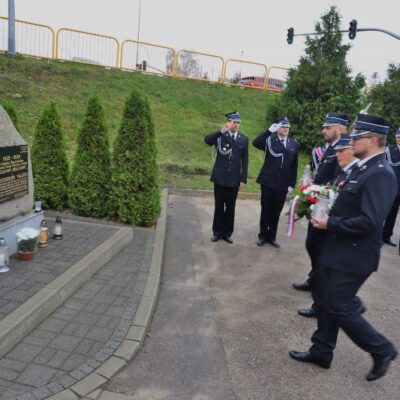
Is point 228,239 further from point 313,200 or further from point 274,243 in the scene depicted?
point 313,200

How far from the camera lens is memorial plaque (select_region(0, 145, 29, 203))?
4805mm

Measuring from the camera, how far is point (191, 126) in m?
14.5

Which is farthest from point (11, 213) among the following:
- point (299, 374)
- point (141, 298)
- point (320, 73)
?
point (320, 73)

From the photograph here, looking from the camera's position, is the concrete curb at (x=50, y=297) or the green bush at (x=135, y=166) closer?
the concrete curb at (x=50, y=297)

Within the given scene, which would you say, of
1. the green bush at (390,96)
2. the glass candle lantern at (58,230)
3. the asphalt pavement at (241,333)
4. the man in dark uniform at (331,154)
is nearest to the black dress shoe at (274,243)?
the asphalt pavement at (241,333)

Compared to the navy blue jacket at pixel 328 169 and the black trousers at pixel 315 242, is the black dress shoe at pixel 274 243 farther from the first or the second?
the black trousers at pixel 315 242

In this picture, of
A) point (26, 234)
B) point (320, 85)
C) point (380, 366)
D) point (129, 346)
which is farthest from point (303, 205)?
point (320, 85)

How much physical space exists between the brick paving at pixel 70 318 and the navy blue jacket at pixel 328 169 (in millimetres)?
2409

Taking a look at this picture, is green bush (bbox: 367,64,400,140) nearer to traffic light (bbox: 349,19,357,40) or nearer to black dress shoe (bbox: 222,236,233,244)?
traffic light (bbox: 349,19,357,40)

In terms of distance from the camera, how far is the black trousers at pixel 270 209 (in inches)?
253

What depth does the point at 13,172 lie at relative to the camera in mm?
4996

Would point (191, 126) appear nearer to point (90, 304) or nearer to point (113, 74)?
point (113, 74)

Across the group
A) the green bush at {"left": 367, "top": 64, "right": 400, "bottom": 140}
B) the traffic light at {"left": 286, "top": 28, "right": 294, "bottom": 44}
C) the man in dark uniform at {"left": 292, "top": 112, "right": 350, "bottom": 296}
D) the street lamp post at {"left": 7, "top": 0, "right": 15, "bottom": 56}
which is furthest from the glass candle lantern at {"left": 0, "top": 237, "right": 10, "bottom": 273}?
→ the traffic light at {"left": 286, "top": 28, "right": 294, "bottom": 44}

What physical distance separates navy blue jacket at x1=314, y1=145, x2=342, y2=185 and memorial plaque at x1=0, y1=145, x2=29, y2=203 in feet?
12.1
